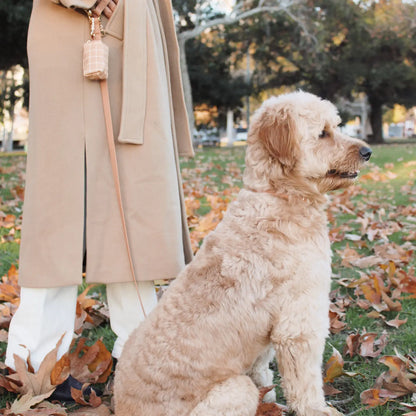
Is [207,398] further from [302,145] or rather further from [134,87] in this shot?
[134,87]

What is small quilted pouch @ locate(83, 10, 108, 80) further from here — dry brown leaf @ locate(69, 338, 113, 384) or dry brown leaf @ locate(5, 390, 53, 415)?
dry brown leaf @ locate(5, 390, 53, 415)

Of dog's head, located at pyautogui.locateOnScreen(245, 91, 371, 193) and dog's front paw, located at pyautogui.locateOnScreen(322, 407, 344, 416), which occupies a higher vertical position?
dog's head, located at pyautogui.locateOnScreen(245, 91, 371, 193)

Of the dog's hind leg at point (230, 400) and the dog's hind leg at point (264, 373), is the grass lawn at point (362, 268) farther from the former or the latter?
the dog's hind leg at point (230, 400)

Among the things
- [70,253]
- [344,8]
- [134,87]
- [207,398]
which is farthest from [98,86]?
[344,8]

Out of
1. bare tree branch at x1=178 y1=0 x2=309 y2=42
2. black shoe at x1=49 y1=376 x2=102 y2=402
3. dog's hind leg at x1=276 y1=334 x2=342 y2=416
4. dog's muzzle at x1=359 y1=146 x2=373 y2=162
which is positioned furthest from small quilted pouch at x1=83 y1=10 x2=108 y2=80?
bare tree branch at x1=178 y1=0 x2=309 y2=42

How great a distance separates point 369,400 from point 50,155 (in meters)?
2.26

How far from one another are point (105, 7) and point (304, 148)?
1405 mm

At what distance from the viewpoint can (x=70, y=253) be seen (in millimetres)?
2738

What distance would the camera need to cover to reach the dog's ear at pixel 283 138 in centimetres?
242

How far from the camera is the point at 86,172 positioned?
2.79m

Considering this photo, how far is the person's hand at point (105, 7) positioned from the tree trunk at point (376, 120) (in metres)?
34.0

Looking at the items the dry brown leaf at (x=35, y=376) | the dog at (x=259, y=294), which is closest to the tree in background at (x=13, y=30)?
the dry brown leaf at (x=35, y=376)

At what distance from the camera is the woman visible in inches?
106

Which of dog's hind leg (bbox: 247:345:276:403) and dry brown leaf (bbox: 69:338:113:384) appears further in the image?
dry brown leaf (bbox: 69:338:113:384)
